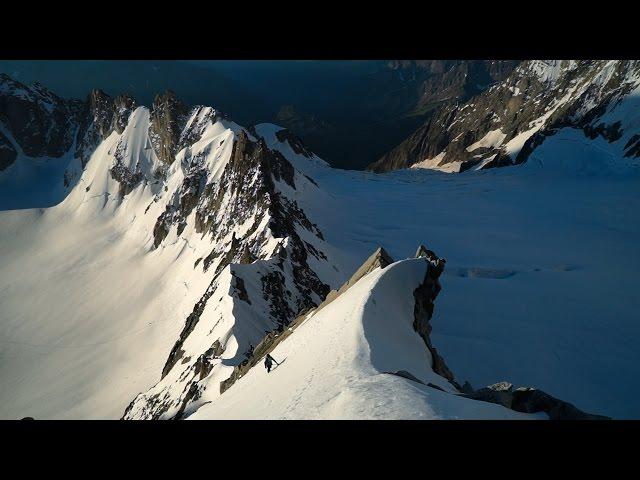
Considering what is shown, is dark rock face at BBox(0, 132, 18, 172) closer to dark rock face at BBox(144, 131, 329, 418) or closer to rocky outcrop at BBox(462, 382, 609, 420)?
dark rock face at BBox(144, 131, 329, 418)

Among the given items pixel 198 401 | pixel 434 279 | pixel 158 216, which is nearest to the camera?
pixel 434 279

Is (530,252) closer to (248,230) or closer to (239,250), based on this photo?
(248,230)

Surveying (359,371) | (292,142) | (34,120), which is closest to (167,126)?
(292,142)

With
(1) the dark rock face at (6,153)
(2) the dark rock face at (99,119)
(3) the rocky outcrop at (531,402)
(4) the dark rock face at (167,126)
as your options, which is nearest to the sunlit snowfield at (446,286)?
(3) the rocky outcrop at (531,402)

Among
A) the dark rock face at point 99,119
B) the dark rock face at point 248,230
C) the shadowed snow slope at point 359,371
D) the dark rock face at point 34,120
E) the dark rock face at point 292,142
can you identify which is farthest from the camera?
the dark rock face at point 292,142

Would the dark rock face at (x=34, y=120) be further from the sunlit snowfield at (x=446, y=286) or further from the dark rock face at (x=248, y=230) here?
the dark rock face at (x=248, y=230)
